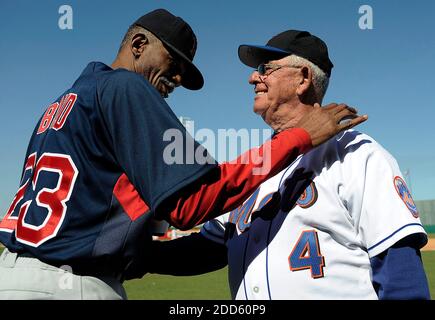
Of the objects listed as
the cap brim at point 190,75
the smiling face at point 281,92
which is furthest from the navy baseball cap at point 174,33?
the smiling face at point 281,92

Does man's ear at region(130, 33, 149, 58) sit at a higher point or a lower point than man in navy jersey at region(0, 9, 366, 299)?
higher

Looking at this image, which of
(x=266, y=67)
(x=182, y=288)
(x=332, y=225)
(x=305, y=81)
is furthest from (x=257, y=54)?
(x=182, y=288)

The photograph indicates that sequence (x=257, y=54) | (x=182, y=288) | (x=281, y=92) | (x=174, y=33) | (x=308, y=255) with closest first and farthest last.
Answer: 1. (x=308, y=255)
2. (x=174, y=33)
3. (x=281, y=92)
4. (x=257, y=54)
5. (x=182, y=288)

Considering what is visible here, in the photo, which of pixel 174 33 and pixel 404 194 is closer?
pixel 404 194

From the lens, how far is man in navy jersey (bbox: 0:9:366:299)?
185 centimetres

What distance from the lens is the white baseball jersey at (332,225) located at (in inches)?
82.1

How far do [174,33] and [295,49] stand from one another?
0.89m

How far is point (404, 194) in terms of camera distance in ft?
7.11

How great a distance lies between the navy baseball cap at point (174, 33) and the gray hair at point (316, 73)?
68 centimetres

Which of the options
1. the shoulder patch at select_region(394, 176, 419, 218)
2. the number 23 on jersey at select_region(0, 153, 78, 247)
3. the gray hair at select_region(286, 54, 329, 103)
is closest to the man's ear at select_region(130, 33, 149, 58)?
the number 23 on jersey at select_region(0, 153, 78, 247)

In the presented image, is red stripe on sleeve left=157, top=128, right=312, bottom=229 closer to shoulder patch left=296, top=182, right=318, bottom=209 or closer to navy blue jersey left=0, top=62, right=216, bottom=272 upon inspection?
navy blue jersey left=0, top=62, right=216, bottom=272

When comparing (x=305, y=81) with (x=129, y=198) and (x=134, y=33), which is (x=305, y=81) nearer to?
(x=134, y=33)
